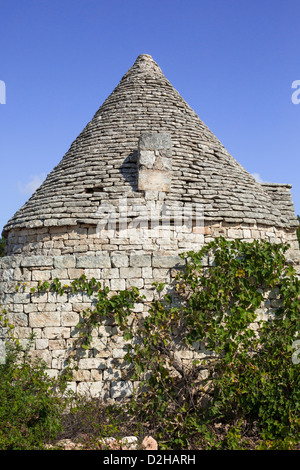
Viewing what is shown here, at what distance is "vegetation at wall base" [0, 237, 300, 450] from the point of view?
507cm

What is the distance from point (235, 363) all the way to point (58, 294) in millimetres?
2633

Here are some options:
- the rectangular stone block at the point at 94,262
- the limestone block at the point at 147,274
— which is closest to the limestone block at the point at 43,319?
the rectangular stone block at the point at 94,262

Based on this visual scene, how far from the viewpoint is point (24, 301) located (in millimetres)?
5906

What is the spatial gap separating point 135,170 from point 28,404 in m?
4.47

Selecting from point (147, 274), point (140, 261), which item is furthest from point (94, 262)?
point (147, 274)

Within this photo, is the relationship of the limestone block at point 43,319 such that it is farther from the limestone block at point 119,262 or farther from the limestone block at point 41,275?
the limestone block at point 119,262

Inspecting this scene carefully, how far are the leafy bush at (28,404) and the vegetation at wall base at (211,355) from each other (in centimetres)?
3

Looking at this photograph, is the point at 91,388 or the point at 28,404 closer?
the point at 28,404

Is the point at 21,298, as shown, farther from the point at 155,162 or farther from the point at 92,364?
the point at 155,162

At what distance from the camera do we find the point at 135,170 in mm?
7738

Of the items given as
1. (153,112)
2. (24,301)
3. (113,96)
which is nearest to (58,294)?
(24,301)

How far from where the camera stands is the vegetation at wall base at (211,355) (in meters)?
5.07

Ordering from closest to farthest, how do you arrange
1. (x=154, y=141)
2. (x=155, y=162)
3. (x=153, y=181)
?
(x=153, y=181), (x=155, y=162), (x=154, y=141)
